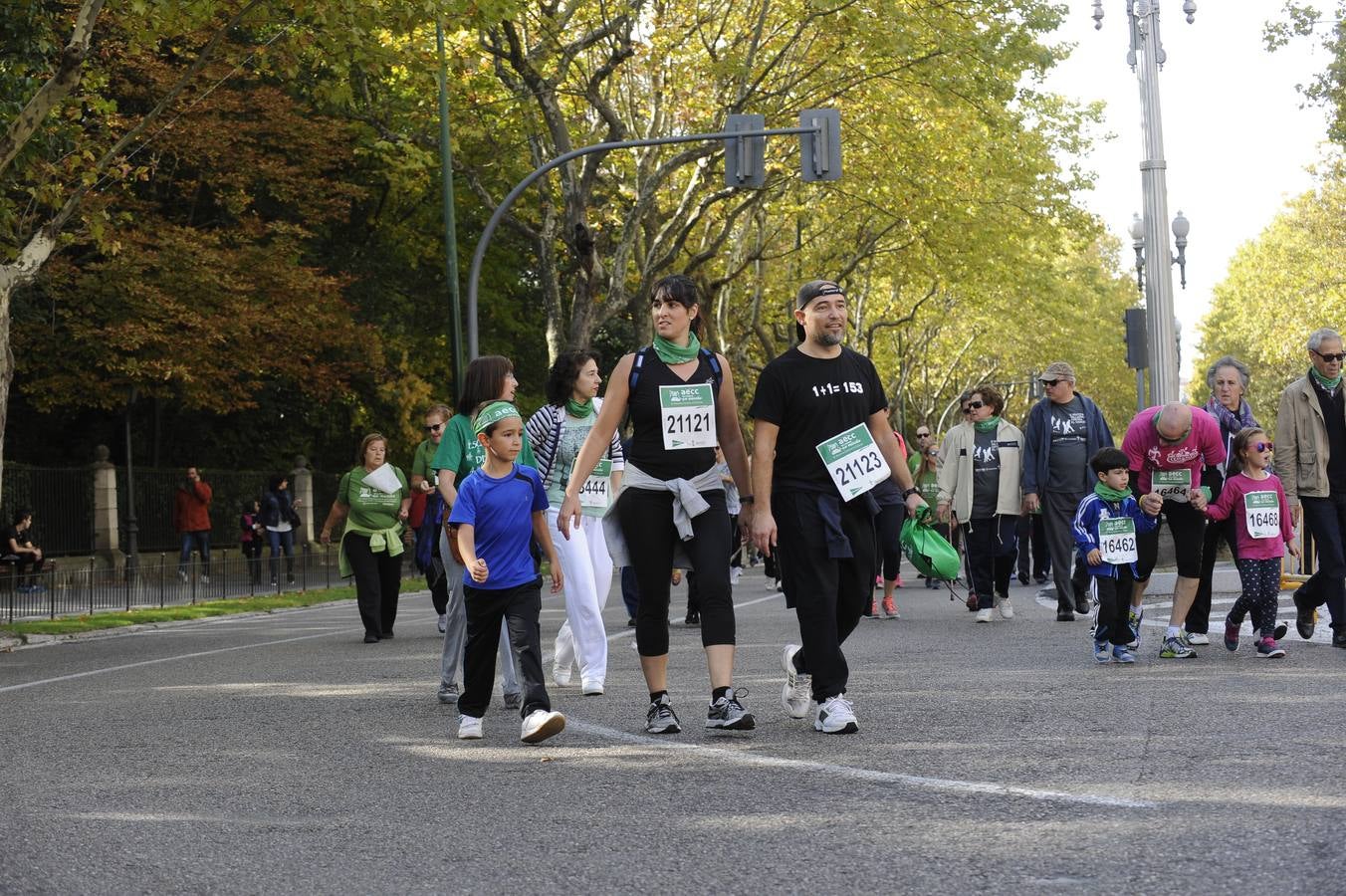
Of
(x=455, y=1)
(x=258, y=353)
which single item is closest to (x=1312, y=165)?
(x=258, y=353)

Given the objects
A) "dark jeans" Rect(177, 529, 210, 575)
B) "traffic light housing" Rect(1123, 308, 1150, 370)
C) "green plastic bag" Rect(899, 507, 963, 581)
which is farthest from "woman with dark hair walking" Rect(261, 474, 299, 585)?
"green plastic bag" Rect(899, 507, 963, 581)

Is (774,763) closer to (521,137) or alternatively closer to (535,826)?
(535,826)

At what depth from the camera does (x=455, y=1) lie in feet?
55.4

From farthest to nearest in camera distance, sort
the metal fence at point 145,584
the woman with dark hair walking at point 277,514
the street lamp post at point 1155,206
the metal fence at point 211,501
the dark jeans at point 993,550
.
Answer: the metal fence at point 211,501, the woman with dark hair walking at point 277,514, the metal fence at point 145,584, the street lamp post at point 1155,206, the dark jeans at point 993,550

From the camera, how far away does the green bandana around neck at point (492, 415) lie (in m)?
8.05

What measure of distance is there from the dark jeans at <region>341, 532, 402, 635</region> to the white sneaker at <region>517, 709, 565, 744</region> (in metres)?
6.58

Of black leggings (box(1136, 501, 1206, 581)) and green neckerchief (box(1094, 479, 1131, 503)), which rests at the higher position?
green neckerchief (box(1094, 479, 1131, 503))

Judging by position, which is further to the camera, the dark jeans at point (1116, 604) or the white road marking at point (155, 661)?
the white road marking at point (155, 661)

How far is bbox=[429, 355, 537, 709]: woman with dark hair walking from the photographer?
909 centimetres

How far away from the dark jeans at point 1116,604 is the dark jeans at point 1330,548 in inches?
51.9

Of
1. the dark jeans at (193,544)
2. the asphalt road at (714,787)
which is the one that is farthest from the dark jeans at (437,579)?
the dark jeans at (193,544)

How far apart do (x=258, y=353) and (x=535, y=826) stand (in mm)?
25977

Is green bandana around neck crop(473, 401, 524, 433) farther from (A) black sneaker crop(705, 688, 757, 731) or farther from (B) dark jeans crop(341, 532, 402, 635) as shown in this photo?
(B) dark jeans crop(341, 532, 402, 635)

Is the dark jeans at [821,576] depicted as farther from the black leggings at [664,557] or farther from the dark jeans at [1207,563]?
Result: the dark jeans at [1207,563]
